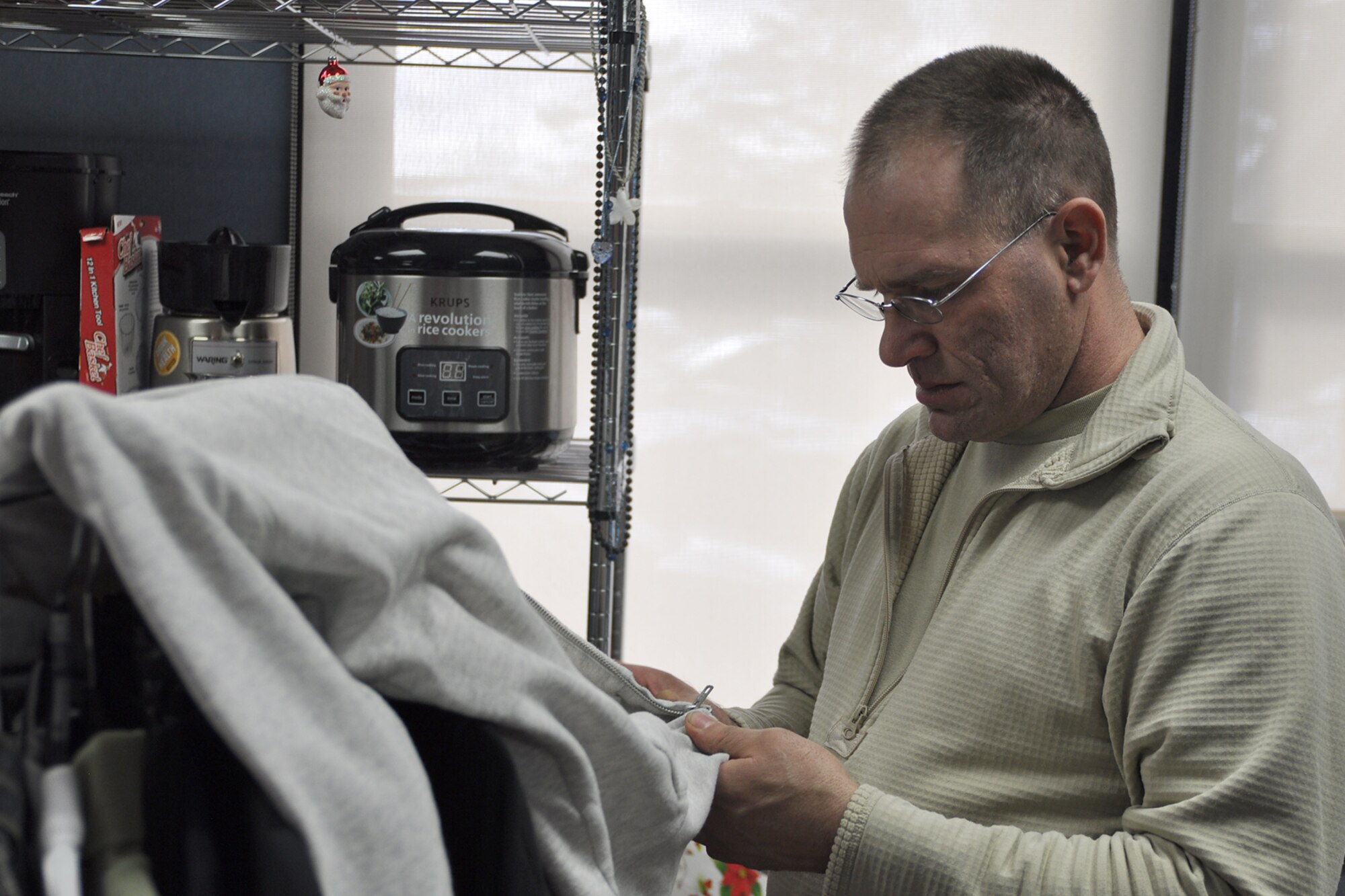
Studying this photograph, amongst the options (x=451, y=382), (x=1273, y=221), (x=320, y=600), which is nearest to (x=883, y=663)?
(x=451, y=382)

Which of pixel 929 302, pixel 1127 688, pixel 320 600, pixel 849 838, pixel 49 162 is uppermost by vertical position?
pixel 49 162

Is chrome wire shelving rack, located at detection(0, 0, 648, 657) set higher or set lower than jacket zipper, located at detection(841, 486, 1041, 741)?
higher

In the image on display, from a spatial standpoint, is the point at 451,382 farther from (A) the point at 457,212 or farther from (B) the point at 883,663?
(B) the point at 883,663

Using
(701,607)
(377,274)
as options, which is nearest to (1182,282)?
(701,607)

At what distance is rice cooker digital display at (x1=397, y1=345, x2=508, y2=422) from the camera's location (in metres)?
1.18

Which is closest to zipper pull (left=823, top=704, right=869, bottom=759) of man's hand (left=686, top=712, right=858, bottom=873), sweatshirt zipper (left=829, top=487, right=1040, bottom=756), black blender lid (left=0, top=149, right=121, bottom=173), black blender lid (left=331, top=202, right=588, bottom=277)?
sweatshirt zipper (left=829, top=487, right=1040, bottom=756)

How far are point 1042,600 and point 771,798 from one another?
246 mm

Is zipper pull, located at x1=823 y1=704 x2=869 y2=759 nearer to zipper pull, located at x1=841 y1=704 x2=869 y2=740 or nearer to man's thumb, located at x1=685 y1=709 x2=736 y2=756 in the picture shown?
zipper pull, located at x1=841 y1=704 x2=869 y2=740

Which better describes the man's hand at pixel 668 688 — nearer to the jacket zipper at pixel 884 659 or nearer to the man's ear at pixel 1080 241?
the jacket zipper at pixel 884 659

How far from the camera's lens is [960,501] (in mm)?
1037

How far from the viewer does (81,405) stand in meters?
0.33

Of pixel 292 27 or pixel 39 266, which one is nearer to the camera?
pixel 39 266

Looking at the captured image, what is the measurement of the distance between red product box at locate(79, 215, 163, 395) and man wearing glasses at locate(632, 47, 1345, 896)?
64 centimetres

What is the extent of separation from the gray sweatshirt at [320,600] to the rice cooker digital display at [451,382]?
26.6 inches
